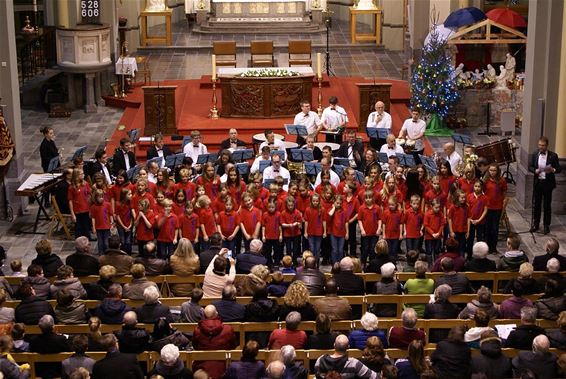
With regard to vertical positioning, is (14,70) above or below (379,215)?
above

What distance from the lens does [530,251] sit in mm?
19578

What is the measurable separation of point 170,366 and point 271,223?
6.04 m

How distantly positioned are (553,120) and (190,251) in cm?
859

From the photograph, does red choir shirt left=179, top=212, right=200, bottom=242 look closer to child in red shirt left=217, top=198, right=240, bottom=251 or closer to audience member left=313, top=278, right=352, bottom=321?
child in red shirt left=217, top=198, right=240, bottom=251

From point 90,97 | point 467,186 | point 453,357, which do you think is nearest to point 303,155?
point 467,186

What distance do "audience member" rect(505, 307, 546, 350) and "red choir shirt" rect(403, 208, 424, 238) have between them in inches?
200

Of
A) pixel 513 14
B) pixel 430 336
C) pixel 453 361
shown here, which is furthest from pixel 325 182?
pixel 513 14

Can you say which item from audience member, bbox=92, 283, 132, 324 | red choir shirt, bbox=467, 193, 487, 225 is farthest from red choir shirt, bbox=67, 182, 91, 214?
red choir shirt, bbox=467, 193, 487, 225

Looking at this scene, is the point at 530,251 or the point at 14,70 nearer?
the point at 530,251

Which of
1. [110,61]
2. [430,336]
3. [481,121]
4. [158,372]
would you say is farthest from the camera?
[110,61]

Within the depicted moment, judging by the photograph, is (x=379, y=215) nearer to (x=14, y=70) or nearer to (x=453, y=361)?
(x=453, y=361)

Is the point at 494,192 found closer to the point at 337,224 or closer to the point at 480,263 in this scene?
the point at 337,224

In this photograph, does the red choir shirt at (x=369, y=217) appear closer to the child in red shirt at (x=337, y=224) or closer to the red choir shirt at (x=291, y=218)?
the child in red shirt at (x=337, y=224)

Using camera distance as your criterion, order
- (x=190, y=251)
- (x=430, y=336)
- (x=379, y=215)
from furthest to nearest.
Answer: (x=379, y=215) → (x=190, y=251) → (x=430, y=336)
